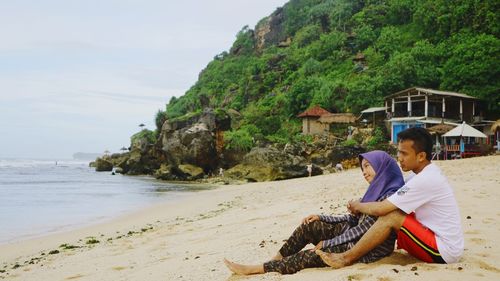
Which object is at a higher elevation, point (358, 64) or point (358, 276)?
point (358, 64)

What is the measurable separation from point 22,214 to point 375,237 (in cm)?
1426

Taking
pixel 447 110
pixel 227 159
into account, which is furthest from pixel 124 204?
pixel 447 110

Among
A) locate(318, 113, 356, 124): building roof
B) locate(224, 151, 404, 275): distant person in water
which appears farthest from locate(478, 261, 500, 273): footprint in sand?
locate(318, 113, 356, 124): building roof

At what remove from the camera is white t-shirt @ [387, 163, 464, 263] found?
12.6ft

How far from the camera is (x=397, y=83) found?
128 ft

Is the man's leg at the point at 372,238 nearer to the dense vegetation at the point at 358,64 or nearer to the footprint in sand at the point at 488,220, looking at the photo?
the footprint in sand at the point at 488,220

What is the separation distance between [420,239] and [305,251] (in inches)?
45.7

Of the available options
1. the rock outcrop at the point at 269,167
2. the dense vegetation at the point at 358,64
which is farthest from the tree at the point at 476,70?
the rock outcrop at the point at 269,167

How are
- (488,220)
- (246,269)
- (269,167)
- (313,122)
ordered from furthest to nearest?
(313,122), (269,167), (488,220), (246,269)

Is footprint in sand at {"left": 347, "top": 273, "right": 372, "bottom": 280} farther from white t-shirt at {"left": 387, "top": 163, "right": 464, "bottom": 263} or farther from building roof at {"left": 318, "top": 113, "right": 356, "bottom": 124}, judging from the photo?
building roof at {"left": 318, "top": 113, "right": 356, "bottom": 124}

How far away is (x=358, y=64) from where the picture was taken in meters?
52.2

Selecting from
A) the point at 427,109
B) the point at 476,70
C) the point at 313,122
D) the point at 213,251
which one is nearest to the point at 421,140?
the point at 213,251

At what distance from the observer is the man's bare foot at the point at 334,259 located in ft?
13.5

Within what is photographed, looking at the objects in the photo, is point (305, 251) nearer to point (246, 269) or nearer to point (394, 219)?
point (246, 269)
